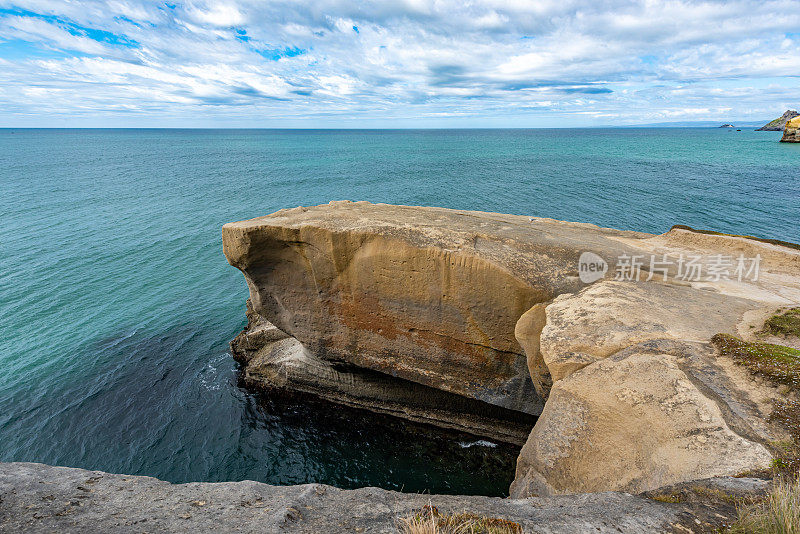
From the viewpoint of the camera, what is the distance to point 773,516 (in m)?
3.87

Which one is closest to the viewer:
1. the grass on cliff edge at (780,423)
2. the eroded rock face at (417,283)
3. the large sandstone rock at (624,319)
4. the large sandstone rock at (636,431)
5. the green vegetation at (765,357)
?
the grass on cliff edge at (780,423)

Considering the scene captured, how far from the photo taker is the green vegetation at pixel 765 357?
6.88 m

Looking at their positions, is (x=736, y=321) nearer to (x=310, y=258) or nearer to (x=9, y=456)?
(x=310, y=258)

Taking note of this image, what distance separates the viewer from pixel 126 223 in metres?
35.1

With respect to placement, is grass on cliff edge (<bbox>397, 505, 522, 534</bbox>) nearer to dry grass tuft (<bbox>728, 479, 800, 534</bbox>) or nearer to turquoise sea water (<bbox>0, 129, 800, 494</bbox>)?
dry grass tuft (<bbox>728, 479, 800, 534</bbox>)

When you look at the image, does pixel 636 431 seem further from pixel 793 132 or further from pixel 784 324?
pixel 793 132

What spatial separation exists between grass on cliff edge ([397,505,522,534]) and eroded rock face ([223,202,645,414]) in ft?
24.5

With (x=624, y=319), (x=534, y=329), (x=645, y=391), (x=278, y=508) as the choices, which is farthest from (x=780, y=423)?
(x=278, y=508)

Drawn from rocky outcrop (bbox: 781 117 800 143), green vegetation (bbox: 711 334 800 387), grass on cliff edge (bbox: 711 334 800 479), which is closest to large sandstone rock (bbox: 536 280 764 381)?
green vegetation (bbox: 711 334 800 387)

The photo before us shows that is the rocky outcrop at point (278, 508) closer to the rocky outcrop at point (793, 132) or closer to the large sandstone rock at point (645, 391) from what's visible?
the large sandstone rock at point (645, 391)

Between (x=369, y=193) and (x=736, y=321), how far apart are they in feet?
145

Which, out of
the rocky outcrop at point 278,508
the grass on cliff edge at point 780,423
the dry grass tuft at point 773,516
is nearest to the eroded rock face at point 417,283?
the grass on cliff edge at point 780,423

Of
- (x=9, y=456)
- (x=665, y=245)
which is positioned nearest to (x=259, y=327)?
(x=9, y=456)

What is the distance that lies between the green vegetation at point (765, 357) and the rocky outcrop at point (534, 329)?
0.79 feet
